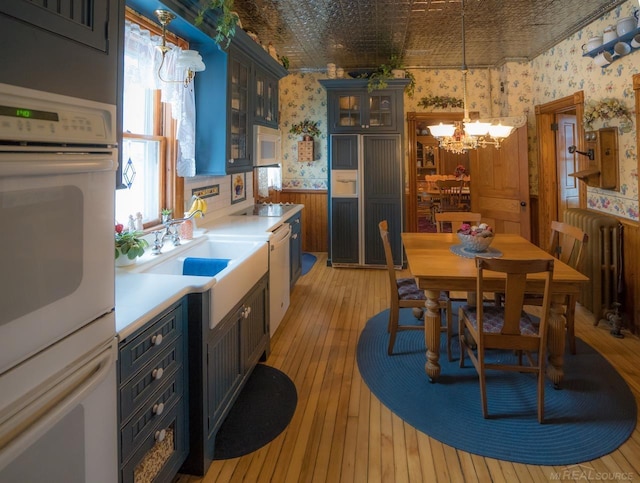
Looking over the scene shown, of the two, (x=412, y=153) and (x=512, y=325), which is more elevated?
(x=412, y=153)

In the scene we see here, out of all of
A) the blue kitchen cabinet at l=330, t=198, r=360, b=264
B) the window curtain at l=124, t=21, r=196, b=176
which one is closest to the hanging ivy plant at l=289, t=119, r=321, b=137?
the blue kitchen cabinet at l=330, t=198, r=360, b=264

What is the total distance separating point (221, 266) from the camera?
2453mm

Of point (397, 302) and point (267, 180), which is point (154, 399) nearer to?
point (397, 302)

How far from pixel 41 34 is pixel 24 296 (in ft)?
1.89

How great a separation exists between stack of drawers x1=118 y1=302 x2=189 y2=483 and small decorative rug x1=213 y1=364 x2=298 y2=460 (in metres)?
0.32

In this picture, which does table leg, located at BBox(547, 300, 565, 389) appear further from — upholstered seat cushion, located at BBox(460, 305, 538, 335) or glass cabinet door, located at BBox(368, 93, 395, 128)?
glass cabinet door, located at BBox(368, 93, 395, 128)

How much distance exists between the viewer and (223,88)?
3.01 metres

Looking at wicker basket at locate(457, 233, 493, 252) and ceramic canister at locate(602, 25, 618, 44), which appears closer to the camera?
wicker basket at locate(457, 233, 493, 252)

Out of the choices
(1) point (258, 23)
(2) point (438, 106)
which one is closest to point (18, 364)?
(1) point (258, 23)

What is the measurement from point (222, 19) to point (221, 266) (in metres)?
1.66

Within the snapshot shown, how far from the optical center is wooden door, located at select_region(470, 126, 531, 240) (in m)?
5.05

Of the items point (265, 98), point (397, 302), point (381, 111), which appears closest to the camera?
point (397, 302)

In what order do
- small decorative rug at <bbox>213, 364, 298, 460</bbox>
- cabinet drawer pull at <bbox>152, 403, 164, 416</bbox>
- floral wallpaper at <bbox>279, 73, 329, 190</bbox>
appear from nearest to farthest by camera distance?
1. cabinet drawer pull at <bbox>152, 403, 164, 416</bbox>
2. small decorative rug at <bbox>213, 364, 298, 460</bbox>
3. floral wallpaper at <bbox>279, 73, 329, 190</bbox>

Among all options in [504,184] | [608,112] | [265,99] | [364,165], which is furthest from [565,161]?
[265,99]
